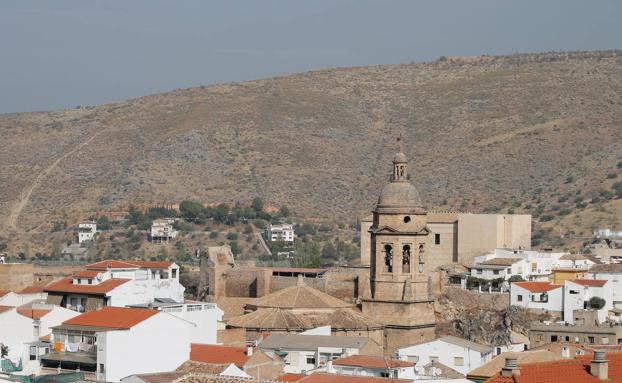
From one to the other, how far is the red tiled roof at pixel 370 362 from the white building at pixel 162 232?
68.9 m

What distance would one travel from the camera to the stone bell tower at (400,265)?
196 feet

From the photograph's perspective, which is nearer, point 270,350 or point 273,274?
point 270,350

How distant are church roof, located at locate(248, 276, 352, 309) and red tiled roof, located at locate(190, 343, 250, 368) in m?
9.86

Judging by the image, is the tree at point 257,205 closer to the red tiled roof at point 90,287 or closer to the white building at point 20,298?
the white building at point 20,298

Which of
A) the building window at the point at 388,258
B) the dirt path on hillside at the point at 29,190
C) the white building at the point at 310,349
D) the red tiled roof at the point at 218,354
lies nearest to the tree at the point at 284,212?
the dirt path on hillside at the point at 29,190

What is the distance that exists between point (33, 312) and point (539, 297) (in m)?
26.5

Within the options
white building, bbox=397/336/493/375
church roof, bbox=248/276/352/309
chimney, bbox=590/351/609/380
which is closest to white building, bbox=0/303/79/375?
church roof, bbox=248/276/352/309

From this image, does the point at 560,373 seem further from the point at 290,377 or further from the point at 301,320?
the point at 301,320

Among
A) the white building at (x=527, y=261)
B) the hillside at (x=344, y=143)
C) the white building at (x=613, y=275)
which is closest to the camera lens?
the white building at (x=613, y=275)

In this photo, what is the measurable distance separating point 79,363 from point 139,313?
261 centimetres

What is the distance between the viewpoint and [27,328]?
5406cm

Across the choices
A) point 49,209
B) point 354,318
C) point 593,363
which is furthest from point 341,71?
point 593,363

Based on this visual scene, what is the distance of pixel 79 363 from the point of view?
47.4m

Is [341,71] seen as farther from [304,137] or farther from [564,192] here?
[564,192]
